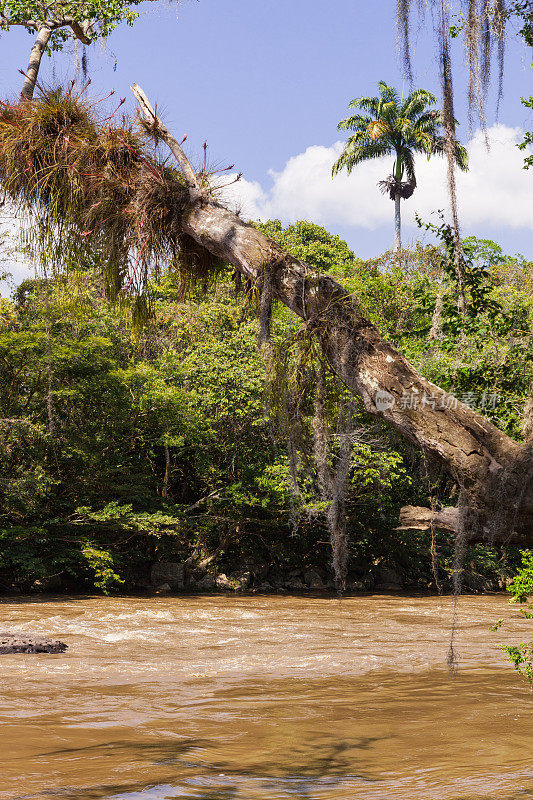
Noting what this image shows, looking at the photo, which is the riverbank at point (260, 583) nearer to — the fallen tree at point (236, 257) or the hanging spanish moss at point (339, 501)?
the hanging spanish moss at point (339, 501)

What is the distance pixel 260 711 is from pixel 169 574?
44.9ft

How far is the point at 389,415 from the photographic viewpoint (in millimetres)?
2301

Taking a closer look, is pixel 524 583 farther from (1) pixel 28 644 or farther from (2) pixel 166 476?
(2) pixel 166 476

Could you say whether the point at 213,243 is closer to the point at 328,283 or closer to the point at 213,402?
the point at 328,283

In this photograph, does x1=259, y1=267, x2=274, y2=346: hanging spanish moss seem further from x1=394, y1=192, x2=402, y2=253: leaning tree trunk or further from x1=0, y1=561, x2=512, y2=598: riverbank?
x1=394, y1=192, x2=402, y2=253: leaning tree trunk

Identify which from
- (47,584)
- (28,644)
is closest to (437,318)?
(28,644)

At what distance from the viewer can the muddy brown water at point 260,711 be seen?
6.07 meters

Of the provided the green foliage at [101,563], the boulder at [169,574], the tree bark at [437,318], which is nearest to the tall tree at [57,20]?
the tree bark at [437,318]

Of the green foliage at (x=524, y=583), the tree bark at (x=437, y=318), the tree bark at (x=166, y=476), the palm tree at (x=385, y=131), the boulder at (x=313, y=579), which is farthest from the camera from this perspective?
the palm tree at (x=385, y=131)

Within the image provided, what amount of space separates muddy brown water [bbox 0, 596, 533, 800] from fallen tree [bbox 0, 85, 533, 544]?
419cm

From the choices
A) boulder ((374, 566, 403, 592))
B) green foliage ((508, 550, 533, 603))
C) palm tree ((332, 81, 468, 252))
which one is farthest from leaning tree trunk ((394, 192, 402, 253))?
green foliage ((508, 550, 533, 603))

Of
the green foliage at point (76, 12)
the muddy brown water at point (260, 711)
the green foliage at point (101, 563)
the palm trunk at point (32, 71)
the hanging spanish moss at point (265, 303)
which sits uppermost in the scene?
the green foliage at point (76, 12)

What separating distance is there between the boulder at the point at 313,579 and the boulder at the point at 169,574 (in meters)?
4.09

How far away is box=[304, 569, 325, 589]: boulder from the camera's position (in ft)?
77.2
